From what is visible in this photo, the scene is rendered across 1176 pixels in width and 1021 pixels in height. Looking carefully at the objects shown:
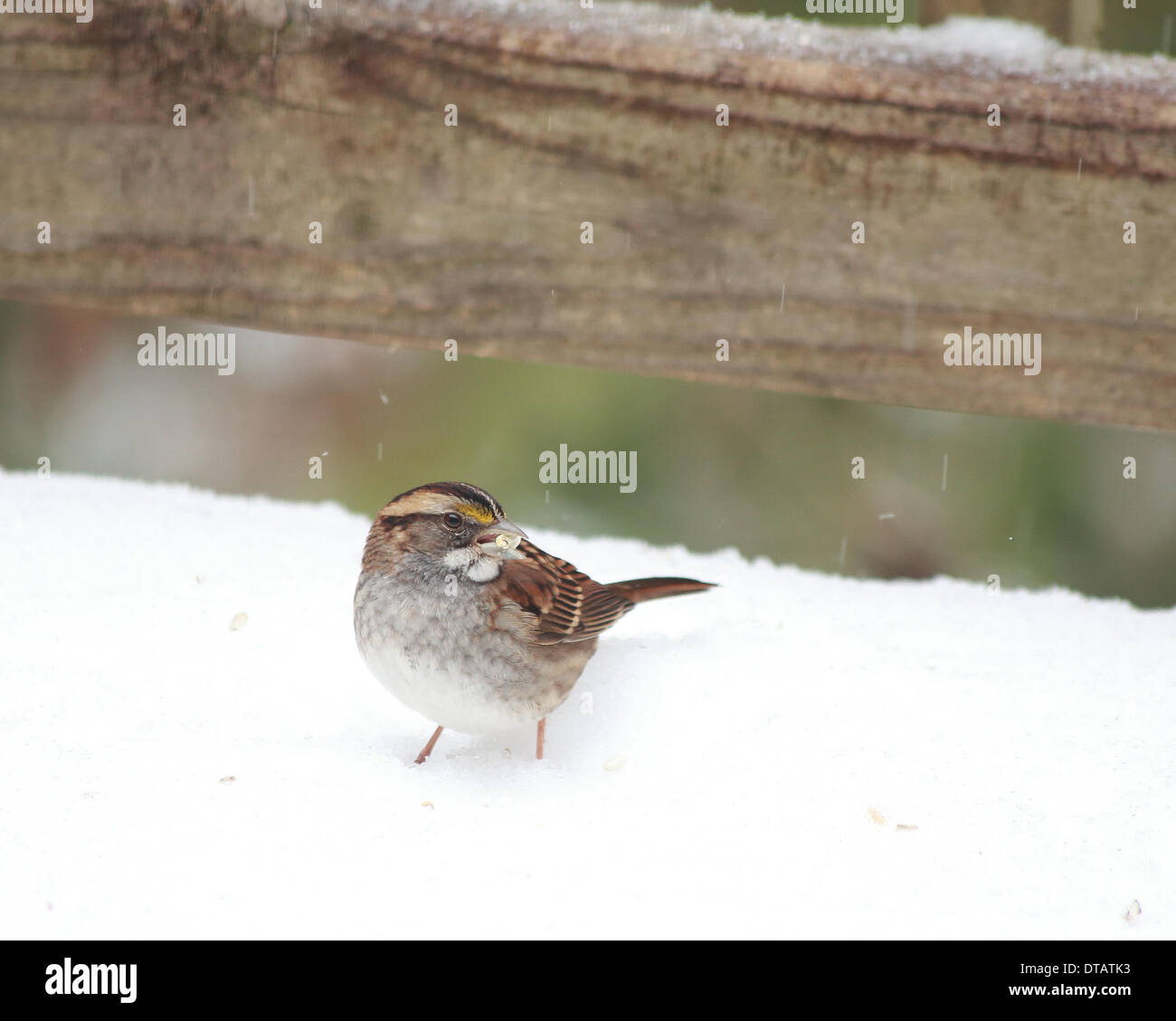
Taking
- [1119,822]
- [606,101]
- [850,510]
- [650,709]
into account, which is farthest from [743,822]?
[850,510]

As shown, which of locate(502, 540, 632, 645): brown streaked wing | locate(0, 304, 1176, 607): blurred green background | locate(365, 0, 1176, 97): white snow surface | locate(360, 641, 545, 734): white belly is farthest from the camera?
locate(0, 304, 1176, 607): blurred green background

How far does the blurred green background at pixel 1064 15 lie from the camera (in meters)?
2.64

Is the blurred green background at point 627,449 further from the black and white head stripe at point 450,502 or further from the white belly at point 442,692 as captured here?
the white belly at point 442,692

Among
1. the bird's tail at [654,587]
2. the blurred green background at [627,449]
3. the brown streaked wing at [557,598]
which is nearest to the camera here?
the brown streaked wing at [557,598]

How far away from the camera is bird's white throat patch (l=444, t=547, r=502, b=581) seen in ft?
8.41

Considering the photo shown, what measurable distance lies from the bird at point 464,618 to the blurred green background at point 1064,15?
4.79 ft

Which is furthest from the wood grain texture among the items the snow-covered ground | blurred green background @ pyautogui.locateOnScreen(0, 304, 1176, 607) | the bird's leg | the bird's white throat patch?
blurred green background @ pyautogui.locateOnScreen(0, 304, 1176, 607)

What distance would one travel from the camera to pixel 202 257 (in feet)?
8.86

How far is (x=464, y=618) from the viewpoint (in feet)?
8.27

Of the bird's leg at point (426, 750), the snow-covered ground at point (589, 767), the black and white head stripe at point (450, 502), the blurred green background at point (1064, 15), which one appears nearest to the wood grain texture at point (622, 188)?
the blurred green background at point (1064, 15)

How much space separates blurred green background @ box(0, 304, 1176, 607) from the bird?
1.17 m

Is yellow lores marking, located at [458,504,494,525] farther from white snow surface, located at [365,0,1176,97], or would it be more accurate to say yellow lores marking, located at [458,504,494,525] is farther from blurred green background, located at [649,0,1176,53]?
blurred green background, located at [649,0,1176,53]

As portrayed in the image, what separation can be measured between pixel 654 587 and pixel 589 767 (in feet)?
2.18

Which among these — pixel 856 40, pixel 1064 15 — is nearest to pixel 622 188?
pixel 856 40
